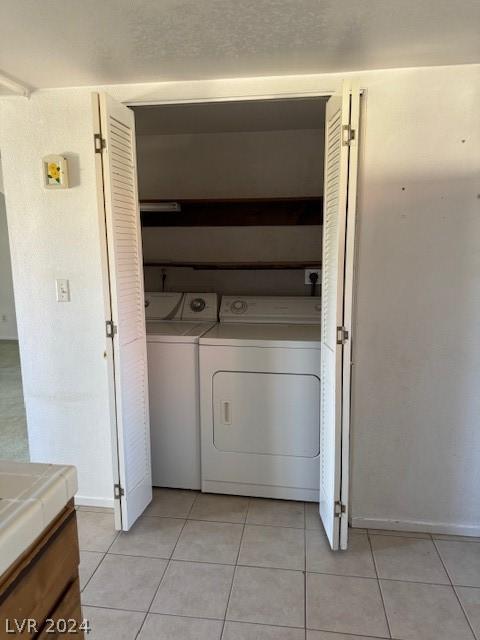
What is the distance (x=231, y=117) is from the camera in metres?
2.61

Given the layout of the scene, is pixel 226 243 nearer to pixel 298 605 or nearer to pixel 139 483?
pixel 139 483

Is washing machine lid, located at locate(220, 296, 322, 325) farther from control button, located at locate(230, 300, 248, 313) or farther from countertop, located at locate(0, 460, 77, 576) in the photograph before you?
countertop, located at locate(0, 460, 77, 576)

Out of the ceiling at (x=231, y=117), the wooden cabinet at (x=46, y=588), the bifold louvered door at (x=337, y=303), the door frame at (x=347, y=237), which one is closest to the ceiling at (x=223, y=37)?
the door frame at (x=347, y=237)

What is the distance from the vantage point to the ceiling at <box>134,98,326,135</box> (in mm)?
2373

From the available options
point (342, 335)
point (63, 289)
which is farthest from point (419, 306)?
point (63, 289)

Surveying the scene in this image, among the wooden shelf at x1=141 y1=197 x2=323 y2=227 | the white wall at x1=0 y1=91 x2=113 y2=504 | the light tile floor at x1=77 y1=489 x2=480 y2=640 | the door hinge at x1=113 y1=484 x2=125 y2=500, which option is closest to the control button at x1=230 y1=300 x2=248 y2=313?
the wooden shelf at x1=141 y1=197 x2=323 y2=227

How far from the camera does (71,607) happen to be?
3.36 ft

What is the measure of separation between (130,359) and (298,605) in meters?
1.27

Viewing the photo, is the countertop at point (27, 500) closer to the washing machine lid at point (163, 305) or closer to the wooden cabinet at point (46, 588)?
the wooden cabinet at point (46, 588)

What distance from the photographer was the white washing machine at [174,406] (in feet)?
8.05

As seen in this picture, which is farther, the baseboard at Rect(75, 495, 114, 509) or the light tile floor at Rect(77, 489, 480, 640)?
the baseboard at Rect(75, 495, 114, 509)

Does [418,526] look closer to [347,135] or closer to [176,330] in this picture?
[176,330]

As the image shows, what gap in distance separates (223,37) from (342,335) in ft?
3.97

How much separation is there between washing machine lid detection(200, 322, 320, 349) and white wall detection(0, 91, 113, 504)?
24.8 inches
